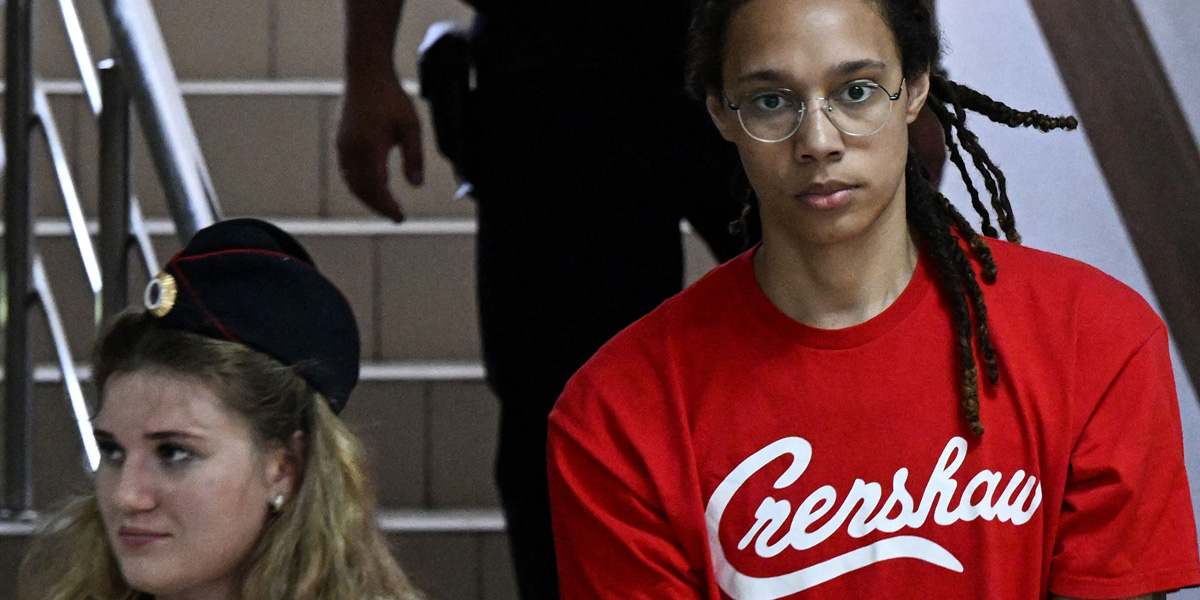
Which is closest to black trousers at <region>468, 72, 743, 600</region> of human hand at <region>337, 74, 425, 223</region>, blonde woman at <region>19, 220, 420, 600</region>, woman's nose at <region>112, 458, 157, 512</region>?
human hand at <region>337, 74, 425, 223</region>

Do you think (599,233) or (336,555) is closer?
(336,555)

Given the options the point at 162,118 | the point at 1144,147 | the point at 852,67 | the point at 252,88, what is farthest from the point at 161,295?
the point at 252,88

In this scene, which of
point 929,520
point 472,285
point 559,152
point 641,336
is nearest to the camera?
point 929,520

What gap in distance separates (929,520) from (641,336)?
12.1 inches

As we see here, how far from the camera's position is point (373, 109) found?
1870 millimetres

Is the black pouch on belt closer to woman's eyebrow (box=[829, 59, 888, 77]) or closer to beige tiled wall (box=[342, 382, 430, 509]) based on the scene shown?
woman's eyebrow (box=[829, 59, 888, 77])

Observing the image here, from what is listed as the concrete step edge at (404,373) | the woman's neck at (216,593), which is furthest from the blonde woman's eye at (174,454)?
the concrete step edge at (404,373)

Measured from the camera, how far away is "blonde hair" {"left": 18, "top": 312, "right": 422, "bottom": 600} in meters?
1.42

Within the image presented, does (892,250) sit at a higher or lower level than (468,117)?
lower

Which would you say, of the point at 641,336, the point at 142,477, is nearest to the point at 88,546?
the point at 142,477

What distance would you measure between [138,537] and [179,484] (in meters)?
0.06

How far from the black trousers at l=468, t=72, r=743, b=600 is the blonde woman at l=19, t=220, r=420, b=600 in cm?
31

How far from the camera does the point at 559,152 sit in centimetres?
175

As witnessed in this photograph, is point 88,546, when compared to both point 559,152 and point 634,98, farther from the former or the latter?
point 634,98
